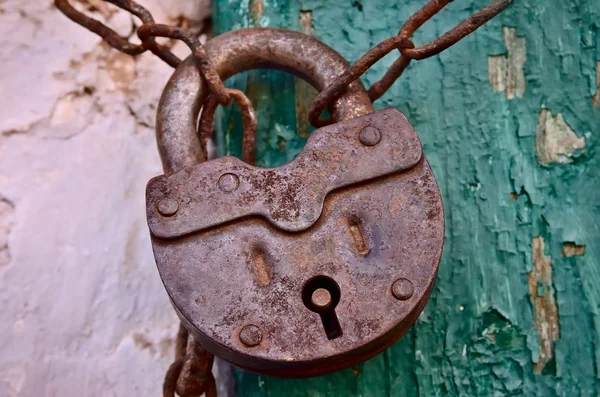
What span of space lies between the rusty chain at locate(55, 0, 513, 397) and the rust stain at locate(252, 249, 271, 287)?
146 mm

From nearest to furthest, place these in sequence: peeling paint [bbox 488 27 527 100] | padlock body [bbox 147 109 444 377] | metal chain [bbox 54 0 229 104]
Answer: padlock body [bbox 147 109 444 377] → metal chain [bbox 54 0 229 104] → peeling paint [bbox 488 27 527 100]

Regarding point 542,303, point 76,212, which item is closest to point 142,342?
point 76,212

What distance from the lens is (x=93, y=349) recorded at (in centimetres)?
84

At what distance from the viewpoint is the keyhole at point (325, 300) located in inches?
24.0

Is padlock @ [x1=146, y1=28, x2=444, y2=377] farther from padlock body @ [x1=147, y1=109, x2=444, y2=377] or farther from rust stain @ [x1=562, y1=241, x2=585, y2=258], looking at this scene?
rust stain @ [x1=562, y1=241, x2=585, y2=258]

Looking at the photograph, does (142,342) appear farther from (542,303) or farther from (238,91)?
(542,303)

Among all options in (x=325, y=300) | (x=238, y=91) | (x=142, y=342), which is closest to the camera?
(x=325, y=300)

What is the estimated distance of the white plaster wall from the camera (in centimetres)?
82

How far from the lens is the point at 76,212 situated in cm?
87

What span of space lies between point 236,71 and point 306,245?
0.26m

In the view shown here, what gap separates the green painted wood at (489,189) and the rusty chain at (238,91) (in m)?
0.07

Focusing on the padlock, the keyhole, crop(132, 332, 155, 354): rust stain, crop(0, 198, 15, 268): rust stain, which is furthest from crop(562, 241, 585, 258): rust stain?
crop(0, 198, 15, 268): rust stain

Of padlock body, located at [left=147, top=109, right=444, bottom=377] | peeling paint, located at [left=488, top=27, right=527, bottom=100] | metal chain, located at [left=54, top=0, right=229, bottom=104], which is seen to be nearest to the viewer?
padlock body, located at [left=147, top=109, right=444, bottom=377]

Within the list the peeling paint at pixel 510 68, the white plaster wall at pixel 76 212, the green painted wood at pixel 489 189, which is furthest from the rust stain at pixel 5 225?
the peeling paint at pixel 510 68
